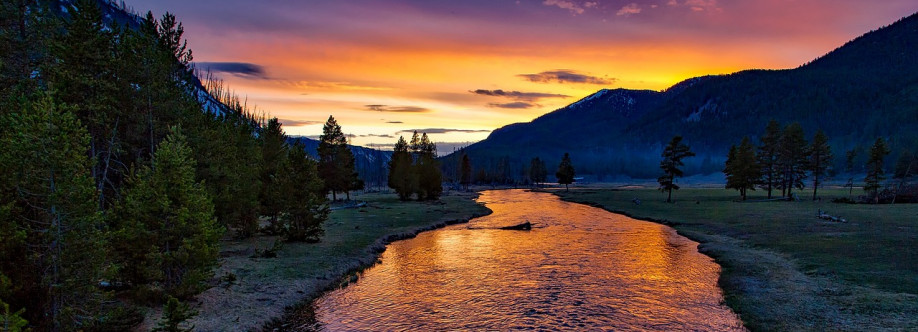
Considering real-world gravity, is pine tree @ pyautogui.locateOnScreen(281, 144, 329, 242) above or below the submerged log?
above

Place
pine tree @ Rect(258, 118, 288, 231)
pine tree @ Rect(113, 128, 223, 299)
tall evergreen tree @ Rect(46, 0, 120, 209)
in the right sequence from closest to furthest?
1. pine tree @ Rect(113, 128, 223, 299)
2. tall evergreen tree @ Rect(46, 0, 120, 209)
3. pine tree @ Rect(258, 118, 288, 231)

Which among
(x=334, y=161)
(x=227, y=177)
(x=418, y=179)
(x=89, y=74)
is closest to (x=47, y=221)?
(x=89, y=74)

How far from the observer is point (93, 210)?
566 inches

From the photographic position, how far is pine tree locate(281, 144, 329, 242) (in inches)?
1555

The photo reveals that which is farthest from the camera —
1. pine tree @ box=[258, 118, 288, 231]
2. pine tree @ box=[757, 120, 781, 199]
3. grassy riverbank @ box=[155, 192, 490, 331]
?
pine tree @ box=[757, 120, 781, 199]

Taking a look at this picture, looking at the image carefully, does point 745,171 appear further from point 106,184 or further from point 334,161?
point 106,184

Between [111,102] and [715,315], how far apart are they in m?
37.7

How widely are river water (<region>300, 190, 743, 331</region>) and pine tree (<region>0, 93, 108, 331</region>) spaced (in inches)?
373

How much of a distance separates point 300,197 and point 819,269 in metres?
39.2

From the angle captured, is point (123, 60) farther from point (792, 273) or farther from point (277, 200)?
point (792, 273)

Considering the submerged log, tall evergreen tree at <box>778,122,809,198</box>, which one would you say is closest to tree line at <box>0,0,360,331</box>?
the submerged log

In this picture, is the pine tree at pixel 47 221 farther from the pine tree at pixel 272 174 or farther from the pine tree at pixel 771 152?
the pine tree at pixel 771 152

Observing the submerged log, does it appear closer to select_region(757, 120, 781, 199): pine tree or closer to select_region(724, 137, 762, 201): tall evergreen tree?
select_region(724, 137, 762, 201): tall evergreen tree

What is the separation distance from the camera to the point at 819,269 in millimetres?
27453
